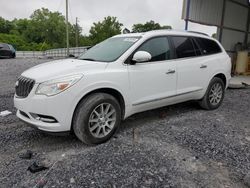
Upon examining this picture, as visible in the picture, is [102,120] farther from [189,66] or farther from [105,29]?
[105,29]

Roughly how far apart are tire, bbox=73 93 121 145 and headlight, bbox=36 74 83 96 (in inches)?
13.0

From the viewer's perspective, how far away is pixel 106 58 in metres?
3.93

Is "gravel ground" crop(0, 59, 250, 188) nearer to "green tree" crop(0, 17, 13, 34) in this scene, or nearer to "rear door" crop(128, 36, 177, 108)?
"rear door" crop(128, 36, 177, 108)

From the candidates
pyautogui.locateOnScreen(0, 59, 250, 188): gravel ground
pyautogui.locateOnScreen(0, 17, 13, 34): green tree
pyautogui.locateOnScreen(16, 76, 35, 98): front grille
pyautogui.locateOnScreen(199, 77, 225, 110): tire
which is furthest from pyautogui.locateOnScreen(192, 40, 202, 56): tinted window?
pyautogui.locateOnScreen(0, 17, 13, 34): green tree

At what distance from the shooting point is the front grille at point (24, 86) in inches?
128

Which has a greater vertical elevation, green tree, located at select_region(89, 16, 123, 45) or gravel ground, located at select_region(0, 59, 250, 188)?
green tree, located at select_region(89, 16, 123, 45)

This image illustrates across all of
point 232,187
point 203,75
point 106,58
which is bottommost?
point 232,187

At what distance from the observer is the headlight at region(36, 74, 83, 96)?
312 cm

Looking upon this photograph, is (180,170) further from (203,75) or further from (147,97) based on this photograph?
(203,75)

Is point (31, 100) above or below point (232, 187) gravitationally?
above

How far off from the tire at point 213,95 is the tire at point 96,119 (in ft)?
7.91

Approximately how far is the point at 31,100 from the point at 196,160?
2325 mm

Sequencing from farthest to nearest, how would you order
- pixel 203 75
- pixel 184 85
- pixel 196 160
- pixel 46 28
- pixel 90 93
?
1. pixel 46 28
2. pixel 203 75
3. pixel 184 85
4. pixel 90 93
5. pixel 196 160

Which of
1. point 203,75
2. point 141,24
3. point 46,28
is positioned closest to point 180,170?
point 203,75
